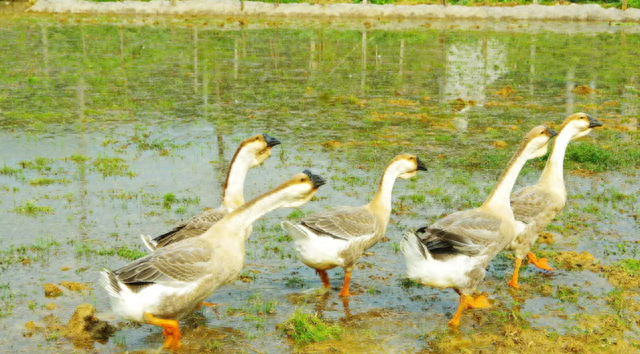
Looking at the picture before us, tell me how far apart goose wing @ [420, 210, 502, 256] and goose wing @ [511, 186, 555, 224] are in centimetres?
98

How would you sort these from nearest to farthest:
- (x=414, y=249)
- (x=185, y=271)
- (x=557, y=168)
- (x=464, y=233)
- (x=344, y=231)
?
(x=185, y=271), (x=414, y=249), (x=464, y=233), (x=344, y=231), (x=557, y=168)

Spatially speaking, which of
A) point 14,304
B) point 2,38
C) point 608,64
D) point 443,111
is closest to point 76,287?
point 14,304

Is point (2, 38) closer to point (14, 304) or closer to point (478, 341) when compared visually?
point (14, 304)

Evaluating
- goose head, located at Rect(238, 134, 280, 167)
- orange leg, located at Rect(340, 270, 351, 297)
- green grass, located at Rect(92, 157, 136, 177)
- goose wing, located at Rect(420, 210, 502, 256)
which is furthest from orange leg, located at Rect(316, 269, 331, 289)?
green grass, located at Rect(92, 157, 136, 177)

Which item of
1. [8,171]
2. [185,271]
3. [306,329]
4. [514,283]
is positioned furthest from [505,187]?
[8,171]

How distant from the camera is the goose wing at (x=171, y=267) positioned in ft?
18.8

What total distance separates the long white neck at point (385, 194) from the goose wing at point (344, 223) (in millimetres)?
143

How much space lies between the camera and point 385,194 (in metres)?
7.72

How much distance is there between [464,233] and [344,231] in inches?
48.3

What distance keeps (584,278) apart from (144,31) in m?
30.3

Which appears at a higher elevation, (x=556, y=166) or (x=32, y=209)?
(x=556, y=166)

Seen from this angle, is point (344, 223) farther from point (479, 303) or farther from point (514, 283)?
point (514, 283)

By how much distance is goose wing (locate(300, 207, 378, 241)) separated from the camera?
711cm

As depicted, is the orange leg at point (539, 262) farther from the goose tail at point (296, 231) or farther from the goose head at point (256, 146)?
the goose head at point (256, 146)
